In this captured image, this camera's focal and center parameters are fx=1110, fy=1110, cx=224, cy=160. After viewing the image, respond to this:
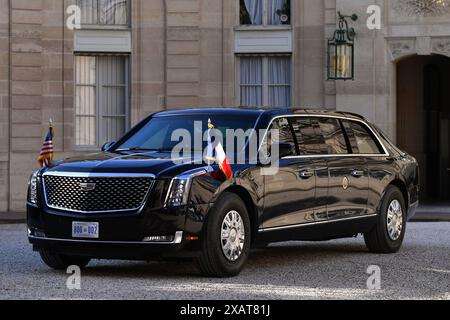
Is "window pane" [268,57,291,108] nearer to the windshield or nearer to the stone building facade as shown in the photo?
the stone building facade

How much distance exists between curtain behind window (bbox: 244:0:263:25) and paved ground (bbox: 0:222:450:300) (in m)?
13.2

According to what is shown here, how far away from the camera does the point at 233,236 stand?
10.6 metres

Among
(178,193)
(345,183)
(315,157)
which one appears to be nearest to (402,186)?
(345,183)

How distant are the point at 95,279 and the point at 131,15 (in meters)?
17.0

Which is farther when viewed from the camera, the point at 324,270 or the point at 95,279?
the point at 324,270

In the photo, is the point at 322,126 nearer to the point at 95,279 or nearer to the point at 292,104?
the point at 95,279

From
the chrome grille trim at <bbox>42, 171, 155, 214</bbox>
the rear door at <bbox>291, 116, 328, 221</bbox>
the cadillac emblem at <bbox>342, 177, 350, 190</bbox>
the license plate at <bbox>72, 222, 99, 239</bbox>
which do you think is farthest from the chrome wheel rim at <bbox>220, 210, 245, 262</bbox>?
the cadillac emblem at <bbox>342, 177, 350, 190</bbox>

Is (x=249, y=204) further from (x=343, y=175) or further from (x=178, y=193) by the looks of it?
(x=343, y=175)

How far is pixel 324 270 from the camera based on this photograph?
38.0 ft

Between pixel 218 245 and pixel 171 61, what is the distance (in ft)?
53.9

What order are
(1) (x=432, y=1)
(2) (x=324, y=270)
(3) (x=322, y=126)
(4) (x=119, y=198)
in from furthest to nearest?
(1) (x=432, y=1) → (3) (x=322, y=126) → (2) (x=324, y=270) → (4) (x=119, y=198)
